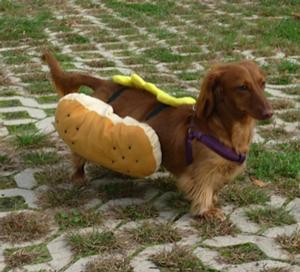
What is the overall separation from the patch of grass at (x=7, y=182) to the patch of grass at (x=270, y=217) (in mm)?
1438

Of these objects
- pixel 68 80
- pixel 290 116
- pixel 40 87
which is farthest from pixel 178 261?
pixel 40 87

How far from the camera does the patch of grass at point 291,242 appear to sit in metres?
3.29

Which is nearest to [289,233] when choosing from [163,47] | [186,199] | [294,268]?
[294,268]

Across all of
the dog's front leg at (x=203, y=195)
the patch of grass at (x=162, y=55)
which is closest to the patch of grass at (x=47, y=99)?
the patch of grass at (x=162, y=55)

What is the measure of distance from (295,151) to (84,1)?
261 inches

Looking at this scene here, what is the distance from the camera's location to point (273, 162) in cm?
429

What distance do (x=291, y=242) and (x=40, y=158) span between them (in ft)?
6.02

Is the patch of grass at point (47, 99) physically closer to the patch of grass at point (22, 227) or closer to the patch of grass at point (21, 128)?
the patch of grass at point (21, 128)

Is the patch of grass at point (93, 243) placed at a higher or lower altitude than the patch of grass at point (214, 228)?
higher

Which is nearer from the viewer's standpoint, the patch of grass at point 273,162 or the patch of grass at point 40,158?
the patch of grass at point 273,162

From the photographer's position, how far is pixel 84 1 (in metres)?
10.5

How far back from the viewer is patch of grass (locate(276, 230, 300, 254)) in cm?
329

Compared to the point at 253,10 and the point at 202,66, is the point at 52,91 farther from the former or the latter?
the point at 253,10

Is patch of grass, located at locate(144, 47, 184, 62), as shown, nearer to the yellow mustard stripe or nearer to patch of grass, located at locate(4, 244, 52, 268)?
the yellow mustard stripe
